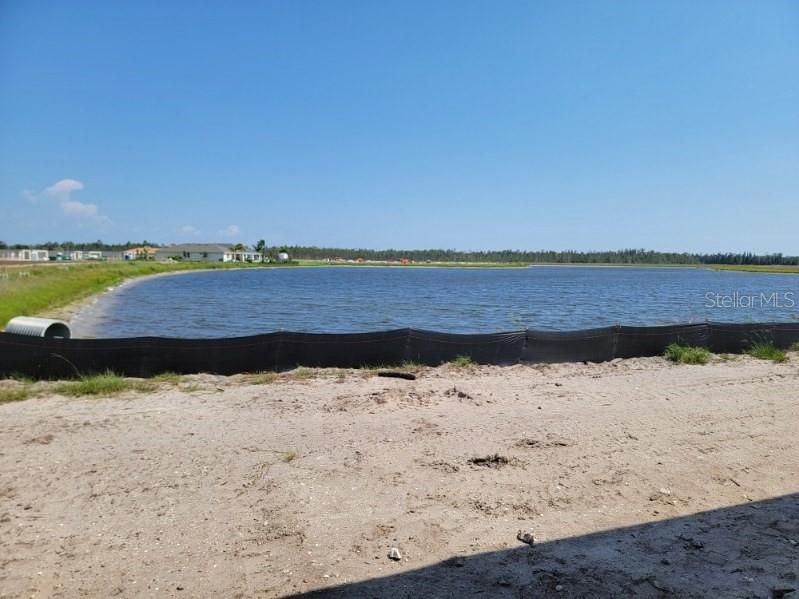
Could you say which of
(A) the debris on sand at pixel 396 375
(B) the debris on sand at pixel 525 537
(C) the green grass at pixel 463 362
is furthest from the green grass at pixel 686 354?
(B) the debris on sand at pixel 525 537

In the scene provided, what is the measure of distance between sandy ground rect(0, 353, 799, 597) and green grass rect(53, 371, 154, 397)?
1.21 feet

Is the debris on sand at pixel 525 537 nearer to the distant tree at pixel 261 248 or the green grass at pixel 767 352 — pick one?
the green grass at pixel 767 352

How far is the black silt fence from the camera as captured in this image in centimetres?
981

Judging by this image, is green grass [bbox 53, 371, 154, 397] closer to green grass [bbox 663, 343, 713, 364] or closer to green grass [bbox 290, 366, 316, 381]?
green grass [bbox 290, 366, 316, 381]

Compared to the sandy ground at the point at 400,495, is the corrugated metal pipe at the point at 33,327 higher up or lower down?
higher up

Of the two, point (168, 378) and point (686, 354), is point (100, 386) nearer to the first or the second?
point (168, 378)

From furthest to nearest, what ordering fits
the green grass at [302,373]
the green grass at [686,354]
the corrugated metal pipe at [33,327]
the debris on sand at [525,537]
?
the corrugated metal pipe at [33,327] < the green grass at [686,354] < the green grass at [302,373] < the debris on sand at [525,537]

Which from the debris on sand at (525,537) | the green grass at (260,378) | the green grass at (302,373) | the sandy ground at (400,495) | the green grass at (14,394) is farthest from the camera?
the green grass at (302,373)

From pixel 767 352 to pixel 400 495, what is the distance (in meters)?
10.5

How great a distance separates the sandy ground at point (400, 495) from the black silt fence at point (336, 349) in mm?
1811

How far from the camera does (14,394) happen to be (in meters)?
8.34

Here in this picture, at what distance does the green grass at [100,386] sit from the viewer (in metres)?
8.60

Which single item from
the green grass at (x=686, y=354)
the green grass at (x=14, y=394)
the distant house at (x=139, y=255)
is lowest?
the green grass at (x=14, y=394)

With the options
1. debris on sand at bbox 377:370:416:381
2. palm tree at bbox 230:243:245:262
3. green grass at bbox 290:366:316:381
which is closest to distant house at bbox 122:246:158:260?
palm tree at bbox 230:243:245:262
